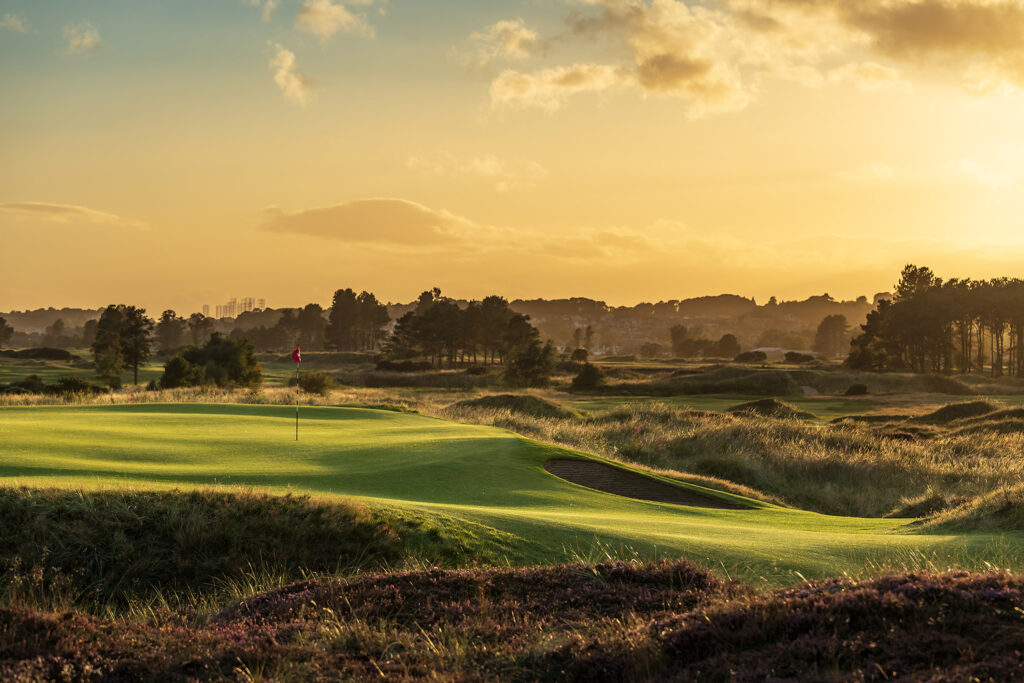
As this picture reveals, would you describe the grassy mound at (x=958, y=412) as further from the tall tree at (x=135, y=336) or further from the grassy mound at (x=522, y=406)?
the tall tree at (x=135, y=336)

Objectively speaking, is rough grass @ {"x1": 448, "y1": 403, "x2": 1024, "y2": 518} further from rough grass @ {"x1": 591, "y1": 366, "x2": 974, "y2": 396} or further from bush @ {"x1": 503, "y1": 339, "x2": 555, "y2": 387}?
bush @ {"x1": 503, "y1": 339, "x2": 555, "y2": 387}

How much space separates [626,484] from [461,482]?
4958mm

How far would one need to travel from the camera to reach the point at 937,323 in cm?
10044

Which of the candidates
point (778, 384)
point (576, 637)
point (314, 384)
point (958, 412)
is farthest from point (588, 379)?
point (576, 637)

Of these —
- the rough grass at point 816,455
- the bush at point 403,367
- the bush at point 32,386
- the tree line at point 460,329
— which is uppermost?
the tree line at point 460,329

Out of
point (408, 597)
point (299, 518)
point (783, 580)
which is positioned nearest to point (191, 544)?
point (299, 518)

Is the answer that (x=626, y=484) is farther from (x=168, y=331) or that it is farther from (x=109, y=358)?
(x=168, y=331)

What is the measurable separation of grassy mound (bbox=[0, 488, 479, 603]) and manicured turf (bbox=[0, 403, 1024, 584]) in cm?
93

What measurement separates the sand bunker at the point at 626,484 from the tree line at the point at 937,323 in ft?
295

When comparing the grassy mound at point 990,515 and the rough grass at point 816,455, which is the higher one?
the grassy mound at point 990,515

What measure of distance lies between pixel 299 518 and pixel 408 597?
16.7 feet

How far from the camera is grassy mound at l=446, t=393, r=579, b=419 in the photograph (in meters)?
47.3

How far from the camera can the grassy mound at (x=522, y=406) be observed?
4731cm

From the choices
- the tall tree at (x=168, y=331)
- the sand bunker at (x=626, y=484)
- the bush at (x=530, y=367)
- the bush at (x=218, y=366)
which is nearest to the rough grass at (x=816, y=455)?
the sand bunker at (x=626, y=484)
